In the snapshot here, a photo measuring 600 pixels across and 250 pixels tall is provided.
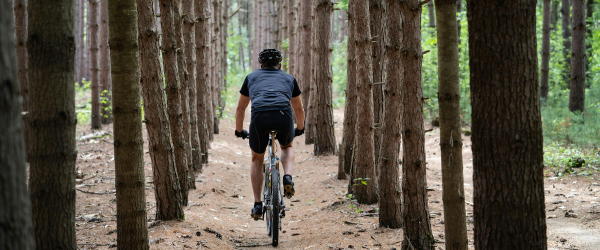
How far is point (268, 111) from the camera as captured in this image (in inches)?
205

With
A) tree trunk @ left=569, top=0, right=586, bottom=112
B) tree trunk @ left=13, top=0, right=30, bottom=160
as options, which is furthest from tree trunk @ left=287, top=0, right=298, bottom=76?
tree trunk @ left=13, top=0, right=30, bottom=160

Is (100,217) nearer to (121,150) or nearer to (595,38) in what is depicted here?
(121,150)

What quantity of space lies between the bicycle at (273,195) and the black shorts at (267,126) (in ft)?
0.28

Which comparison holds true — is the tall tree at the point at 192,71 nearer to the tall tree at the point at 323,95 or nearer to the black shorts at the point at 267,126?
the tall tree at the point at 323,95

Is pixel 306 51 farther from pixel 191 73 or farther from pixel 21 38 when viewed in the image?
pixel 21 38

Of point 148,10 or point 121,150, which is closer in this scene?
point 121,150

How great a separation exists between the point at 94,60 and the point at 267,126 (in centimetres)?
1085

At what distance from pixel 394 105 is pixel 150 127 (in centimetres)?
281

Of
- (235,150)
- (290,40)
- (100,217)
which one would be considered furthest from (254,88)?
(290,40)

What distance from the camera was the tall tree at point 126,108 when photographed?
10.6 feet

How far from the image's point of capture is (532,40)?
8.05 ft

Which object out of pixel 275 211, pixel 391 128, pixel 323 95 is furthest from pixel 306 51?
pixel 275 211

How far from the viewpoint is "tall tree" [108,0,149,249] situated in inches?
127

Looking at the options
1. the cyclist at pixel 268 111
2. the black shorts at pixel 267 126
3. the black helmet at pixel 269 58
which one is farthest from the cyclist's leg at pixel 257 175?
the black helmet at pixel 269 58
